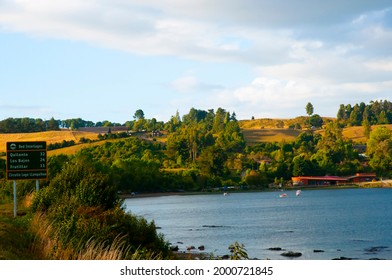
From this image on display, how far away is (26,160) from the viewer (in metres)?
23.6

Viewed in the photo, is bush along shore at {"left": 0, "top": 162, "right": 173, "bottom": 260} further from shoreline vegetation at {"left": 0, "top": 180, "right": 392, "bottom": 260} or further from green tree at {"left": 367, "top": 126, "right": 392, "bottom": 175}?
green tree at {"left": 367, "top": 126, "right": 392, "bottom": 175}

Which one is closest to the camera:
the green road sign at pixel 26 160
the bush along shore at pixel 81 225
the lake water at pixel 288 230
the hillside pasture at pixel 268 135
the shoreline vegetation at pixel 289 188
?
the bush along shore at pixel 81 225

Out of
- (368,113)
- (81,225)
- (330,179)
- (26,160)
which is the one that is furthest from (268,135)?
(81,225)

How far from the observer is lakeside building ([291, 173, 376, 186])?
5044 inches

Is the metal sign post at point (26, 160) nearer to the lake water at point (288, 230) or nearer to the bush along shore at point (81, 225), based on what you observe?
the bush along shore at point (81, 225)

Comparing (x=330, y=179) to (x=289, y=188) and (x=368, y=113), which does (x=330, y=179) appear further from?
(x=368, y=113)

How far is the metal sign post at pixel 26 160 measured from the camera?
23141mm

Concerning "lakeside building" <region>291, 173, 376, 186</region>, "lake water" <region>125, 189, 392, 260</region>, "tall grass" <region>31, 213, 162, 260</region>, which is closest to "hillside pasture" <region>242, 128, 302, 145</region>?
"lakeside building" <region>291, 173, 376, 186</region>

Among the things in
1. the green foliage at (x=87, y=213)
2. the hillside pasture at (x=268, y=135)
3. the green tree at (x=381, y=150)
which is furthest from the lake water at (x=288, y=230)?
the hillside pasture at (x=268, y=135)

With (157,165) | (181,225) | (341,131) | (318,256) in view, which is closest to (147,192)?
(157,165)

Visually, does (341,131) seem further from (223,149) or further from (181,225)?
(181,225)
